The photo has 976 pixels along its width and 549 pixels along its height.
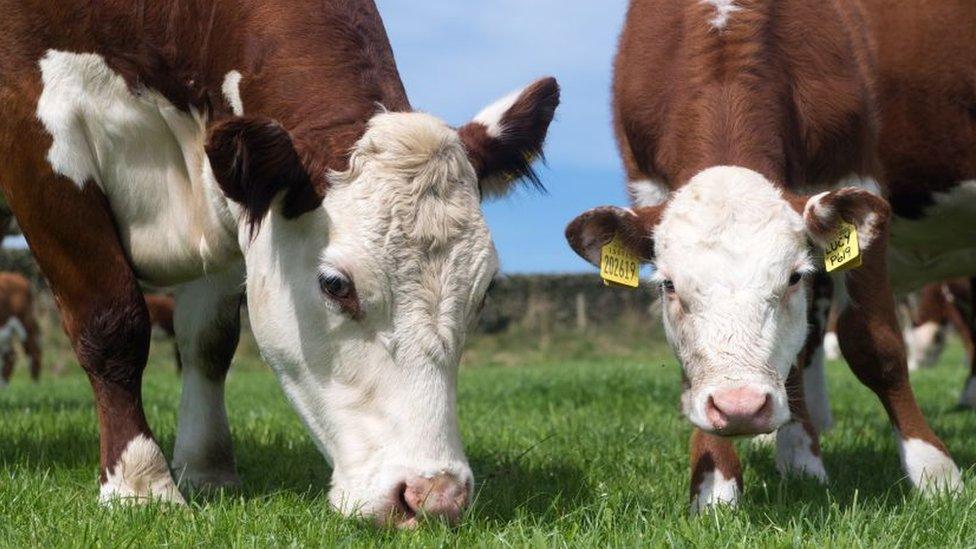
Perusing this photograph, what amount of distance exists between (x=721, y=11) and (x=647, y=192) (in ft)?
3.04

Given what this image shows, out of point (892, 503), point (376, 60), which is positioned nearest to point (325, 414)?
point (376, 60)

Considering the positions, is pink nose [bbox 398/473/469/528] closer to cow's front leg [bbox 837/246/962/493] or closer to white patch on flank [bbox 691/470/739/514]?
white patch on flank [bbox 691/470/739/514]

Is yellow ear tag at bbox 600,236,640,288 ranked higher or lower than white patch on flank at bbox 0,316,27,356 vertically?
higher

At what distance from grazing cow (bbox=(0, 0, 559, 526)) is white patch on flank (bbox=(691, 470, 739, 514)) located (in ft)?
3.74

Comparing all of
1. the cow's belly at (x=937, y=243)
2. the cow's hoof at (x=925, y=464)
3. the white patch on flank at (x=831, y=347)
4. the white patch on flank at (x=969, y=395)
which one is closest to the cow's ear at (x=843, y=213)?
the cow's hoof at (x=925, y=464)

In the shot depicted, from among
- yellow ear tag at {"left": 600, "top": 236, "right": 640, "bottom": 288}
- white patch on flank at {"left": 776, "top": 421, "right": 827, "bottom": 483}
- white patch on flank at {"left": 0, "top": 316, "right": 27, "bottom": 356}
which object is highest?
yellow ear tag at {"left": 600, "top": 236, "right": 640, "bottom": 288}

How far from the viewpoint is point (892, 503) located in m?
4.36

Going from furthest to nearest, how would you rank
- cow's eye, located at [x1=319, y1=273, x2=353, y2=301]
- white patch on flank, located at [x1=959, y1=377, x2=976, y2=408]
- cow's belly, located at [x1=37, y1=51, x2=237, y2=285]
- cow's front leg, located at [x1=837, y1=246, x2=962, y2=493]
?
white patch on flank, located at [x1=959, y1=377, x2=976, y2=408] < cow's front leg, located at [x1=837, y1=246, x2=962, y2=493] < cow's belly, located at [x1=37, y1=51, x2=237, y2=285] < cow's eye, located at [x1=319, y1=273, x2=353, y2=301]

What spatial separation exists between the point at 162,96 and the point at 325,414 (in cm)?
151

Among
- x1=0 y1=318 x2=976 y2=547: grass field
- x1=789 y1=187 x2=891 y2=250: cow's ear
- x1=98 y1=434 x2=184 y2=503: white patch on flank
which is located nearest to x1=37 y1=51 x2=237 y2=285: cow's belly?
x1=98 y1=434 x2=184 y2=503: white patch on flank

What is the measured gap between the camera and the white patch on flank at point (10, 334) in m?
21.7

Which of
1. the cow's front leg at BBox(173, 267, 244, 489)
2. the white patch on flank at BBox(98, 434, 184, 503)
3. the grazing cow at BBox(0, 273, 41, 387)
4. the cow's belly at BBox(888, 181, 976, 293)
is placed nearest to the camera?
the white patch on flank at BBox(98, 434, 184, 503)

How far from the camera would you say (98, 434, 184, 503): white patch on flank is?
4297 mm

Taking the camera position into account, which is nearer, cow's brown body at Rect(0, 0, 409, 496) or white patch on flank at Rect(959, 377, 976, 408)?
cow's brown body at Rect(0, 0, 409, 496)
